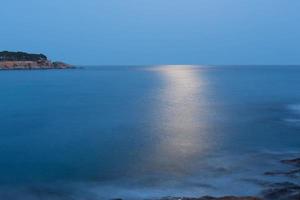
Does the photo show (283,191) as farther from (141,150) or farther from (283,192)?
(141,150)

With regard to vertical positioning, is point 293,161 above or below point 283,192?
above

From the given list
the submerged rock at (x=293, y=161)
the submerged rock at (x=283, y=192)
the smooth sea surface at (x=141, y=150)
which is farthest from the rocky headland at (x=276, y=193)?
the submerged rock at (x=293, y=161)

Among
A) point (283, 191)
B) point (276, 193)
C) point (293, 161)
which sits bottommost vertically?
point (276, 193)

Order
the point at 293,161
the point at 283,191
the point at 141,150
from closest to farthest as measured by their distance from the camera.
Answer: the point at 283,191
the point at 293,161
the point at 141,150

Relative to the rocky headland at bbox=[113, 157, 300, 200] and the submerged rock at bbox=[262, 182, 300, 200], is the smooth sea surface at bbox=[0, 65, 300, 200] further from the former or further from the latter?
the submerged rock at bbox=[262, 182, 300, 200]

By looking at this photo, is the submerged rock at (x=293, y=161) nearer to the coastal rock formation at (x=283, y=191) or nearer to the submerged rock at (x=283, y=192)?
the coastal rock formation at (x=283, y=191)

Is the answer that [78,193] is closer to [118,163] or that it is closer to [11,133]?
[118,163]

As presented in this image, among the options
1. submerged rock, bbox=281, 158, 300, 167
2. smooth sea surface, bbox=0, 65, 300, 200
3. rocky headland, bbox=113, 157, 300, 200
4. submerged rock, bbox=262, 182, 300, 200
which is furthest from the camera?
submerged rock, bbox=281, 158, 300, 167

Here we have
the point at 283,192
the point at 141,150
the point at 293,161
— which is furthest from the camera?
the point at 141,150

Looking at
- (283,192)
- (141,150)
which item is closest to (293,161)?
(283,192)

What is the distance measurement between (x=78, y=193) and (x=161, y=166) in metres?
7.03

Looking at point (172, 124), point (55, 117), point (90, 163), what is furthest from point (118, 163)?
point (55, 117)

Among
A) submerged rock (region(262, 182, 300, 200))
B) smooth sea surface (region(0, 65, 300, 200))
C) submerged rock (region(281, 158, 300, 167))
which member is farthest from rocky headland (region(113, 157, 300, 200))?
submerged rock (region(281, 158, 300, 167))

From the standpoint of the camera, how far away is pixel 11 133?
143ft
